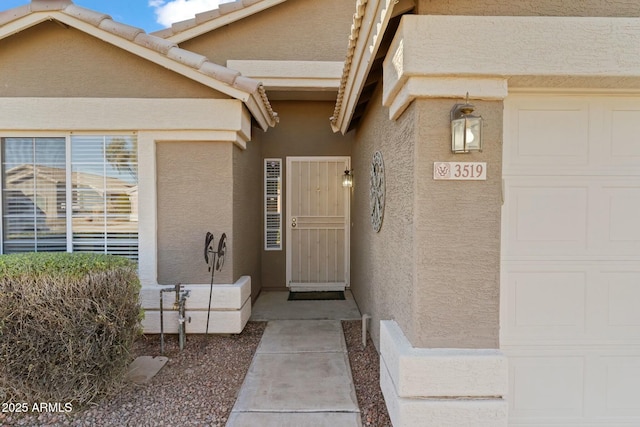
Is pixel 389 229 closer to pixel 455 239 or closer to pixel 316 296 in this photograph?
pixel 455 239

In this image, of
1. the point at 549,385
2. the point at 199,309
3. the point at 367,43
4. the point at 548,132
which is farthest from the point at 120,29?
the point at 549,385

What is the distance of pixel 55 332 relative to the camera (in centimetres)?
370

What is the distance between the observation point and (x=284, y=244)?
31.7ft

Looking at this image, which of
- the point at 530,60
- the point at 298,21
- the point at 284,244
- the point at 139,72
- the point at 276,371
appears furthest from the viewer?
the point at 284,244

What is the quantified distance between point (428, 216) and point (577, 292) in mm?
1786

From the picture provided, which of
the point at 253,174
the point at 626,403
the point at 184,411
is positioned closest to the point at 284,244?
the point at 253,174

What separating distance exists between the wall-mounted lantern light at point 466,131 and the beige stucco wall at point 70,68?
4737mm

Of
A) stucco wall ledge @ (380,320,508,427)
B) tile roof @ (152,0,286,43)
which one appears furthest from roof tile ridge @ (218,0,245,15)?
stucco wall ledge @ (380,320,508,427)

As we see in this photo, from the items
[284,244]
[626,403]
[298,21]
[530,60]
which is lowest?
[626,403]

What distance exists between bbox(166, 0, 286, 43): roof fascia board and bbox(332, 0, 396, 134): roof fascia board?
4421mm

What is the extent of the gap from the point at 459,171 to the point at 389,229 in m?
1.54

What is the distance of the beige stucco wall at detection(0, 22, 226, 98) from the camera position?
5582 mm

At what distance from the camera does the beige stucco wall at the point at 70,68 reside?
558 cm

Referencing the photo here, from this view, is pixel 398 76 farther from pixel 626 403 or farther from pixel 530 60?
pixel 626 403
